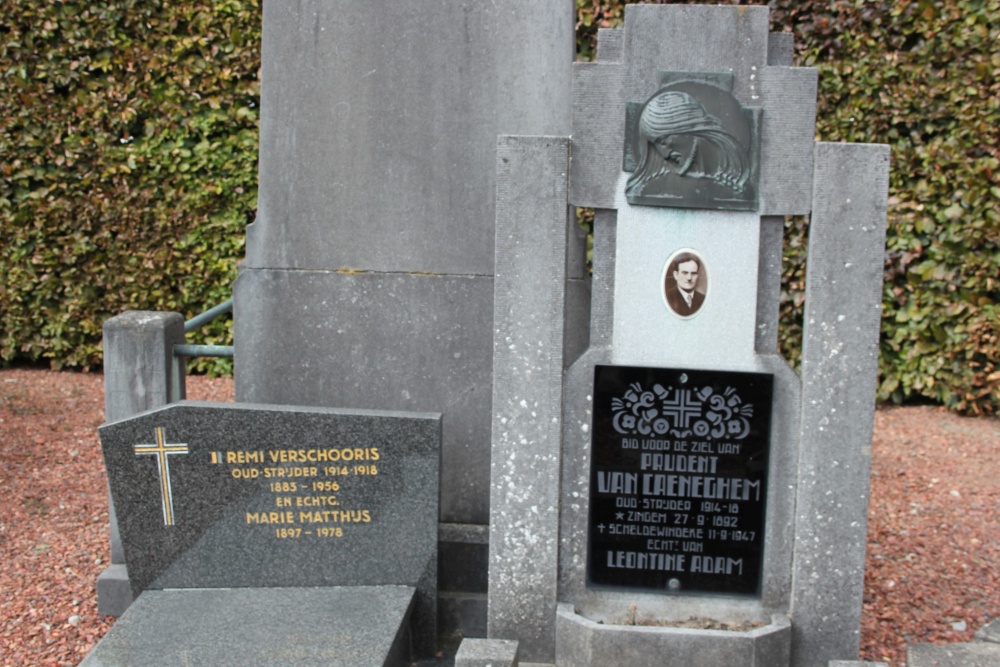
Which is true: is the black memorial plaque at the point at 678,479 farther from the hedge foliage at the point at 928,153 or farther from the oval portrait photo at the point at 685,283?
the hedge foliage at the point at 928,153

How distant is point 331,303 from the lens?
167 inches

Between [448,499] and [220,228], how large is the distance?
4.46 meters

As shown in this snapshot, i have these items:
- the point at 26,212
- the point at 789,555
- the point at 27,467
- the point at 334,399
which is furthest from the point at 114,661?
the point at 26,212

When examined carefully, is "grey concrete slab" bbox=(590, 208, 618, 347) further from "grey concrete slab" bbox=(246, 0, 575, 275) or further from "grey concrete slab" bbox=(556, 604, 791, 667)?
"grey concrete slab" bbox=(556, 604, 791, 667)

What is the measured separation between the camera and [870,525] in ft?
18.0

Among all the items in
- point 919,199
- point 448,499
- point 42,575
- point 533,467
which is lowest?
point 42,575

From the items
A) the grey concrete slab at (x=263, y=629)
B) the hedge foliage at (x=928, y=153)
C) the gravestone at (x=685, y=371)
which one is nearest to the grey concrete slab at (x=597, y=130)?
the gravestone at (x=685, y=371)

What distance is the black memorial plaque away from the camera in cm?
344

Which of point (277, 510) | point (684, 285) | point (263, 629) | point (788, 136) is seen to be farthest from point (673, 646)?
point (788, 136)

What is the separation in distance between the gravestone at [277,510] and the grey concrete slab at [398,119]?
2.59ft

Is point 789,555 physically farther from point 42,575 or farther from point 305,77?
point 42,575

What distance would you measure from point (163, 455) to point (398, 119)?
169 cm

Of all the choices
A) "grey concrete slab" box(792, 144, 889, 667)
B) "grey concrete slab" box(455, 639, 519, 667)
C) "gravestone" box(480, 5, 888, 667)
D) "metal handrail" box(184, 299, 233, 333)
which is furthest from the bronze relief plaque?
"metal handrail" box(184, 299, 233, 333)

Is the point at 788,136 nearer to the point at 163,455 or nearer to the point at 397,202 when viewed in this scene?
the point at 397,202
